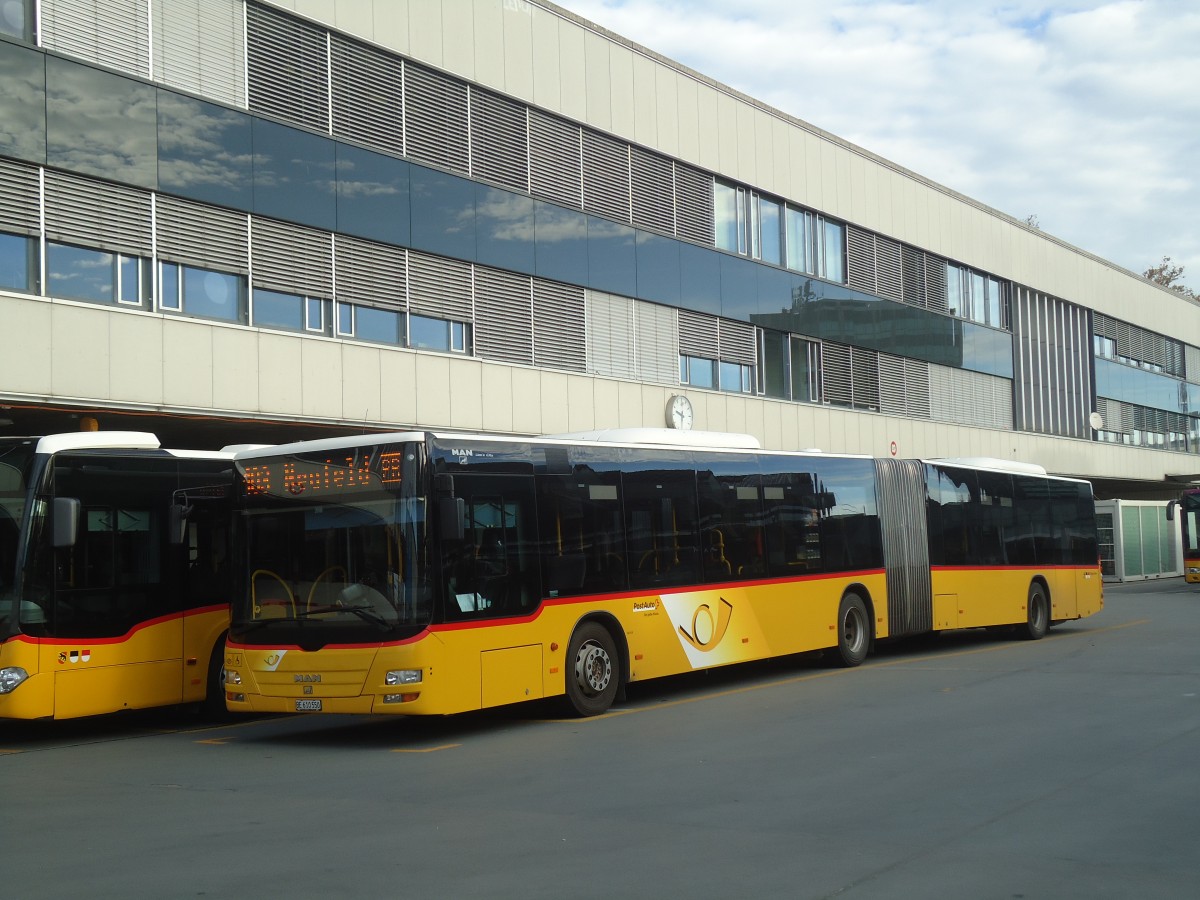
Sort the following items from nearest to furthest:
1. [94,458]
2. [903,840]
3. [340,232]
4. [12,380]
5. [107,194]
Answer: [903,840], [94,458], [12,380], [107,194], [340,232]

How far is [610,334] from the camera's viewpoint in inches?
1071

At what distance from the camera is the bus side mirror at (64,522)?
1215 cm

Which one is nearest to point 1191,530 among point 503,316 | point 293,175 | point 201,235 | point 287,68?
point 503,316

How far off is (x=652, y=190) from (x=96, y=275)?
13407 mm

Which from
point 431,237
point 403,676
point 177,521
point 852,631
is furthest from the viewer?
point 431,237

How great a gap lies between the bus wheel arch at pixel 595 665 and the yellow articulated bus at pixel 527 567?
21 mm

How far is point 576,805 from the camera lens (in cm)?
895

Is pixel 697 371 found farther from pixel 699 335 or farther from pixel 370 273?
pixel 370 273

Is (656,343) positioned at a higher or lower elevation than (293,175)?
lower

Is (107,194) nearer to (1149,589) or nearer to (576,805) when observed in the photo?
(576,805)

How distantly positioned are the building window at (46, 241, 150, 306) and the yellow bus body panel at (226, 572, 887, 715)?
7.12 meters

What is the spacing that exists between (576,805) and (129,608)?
22.1 ft

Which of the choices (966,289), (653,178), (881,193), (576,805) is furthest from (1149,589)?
(576,805)

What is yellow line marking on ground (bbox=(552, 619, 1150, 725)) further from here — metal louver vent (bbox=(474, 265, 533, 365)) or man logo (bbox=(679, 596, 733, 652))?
metal louver vent (bbox=(474, 265, 533, 365))
